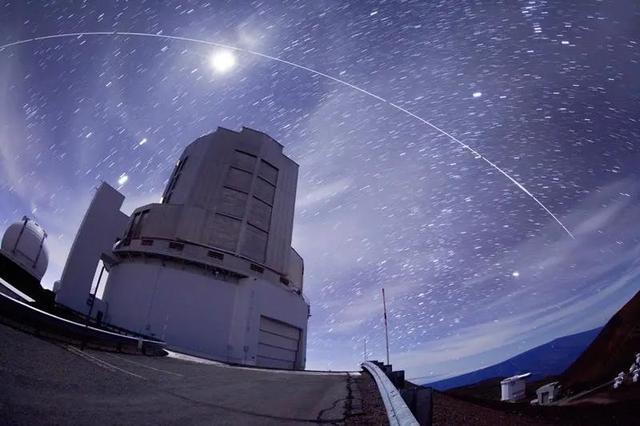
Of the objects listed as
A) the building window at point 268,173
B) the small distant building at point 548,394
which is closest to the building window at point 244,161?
the building window at point 268,173

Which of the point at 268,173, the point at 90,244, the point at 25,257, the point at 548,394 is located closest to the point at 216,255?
the point at 90,244

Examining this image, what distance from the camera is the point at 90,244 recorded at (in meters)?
22.1

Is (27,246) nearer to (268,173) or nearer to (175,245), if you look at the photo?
(175,245)

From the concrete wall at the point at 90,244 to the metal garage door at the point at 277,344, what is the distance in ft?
41.8

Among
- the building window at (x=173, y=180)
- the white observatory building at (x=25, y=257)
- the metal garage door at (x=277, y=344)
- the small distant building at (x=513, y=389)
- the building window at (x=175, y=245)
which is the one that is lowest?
the small distant building at (x=513, y=389)

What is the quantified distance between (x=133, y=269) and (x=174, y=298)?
466 centimetres

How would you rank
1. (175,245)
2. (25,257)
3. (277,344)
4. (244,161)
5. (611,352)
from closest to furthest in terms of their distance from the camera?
(611,352)
(175,245)
(25,257)
(277,344)
(244,161)

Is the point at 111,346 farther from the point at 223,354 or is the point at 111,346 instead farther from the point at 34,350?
the point at 223,354

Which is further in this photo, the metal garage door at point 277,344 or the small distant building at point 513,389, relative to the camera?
the metal garage door at point 277,344

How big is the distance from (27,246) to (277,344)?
21.7 m

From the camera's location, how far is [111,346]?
8633 mm

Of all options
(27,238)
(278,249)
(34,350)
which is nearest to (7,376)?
(34,350)

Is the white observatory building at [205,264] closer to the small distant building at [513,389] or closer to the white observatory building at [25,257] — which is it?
the white observatory building at [25,257]

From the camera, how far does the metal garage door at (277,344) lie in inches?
969
